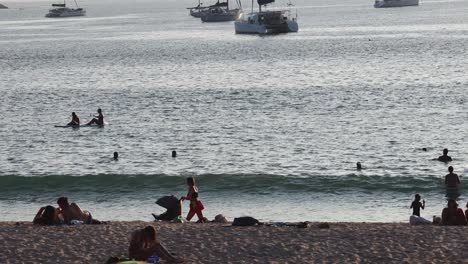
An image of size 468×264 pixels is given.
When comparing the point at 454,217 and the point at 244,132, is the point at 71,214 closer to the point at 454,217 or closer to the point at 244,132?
the point at 454,217

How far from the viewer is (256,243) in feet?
67.7

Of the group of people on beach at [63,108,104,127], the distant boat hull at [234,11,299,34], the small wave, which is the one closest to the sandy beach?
the small wave

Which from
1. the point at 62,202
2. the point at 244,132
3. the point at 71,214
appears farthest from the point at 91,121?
the point at 62,202

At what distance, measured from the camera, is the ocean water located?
32.1 meters

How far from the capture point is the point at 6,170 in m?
38.4

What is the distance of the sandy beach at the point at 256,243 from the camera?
1936 cm

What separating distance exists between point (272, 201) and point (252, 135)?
15.9 metres

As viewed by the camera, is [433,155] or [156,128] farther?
[156,128]

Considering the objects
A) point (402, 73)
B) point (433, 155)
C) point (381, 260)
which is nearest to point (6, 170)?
point (433, 155)

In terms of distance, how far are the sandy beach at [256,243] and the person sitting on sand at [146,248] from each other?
0.54 metres

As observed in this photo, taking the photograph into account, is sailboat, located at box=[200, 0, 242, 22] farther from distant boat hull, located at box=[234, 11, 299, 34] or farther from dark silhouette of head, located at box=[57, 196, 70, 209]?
dark silhouette of head, located at box=[57, 196, 70, 209]

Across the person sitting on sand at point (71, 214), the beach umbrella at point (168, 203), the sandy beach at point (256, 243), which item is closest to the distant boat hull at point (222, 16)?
the beach umbrella at point (168, 203)

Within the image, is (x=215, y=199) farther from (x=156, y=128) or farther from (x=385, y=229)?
(x=156, y=128)

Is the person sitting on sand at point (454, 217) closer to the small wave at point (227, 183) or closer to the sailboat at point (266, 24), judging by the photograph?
the small wave at point (227, 183)
